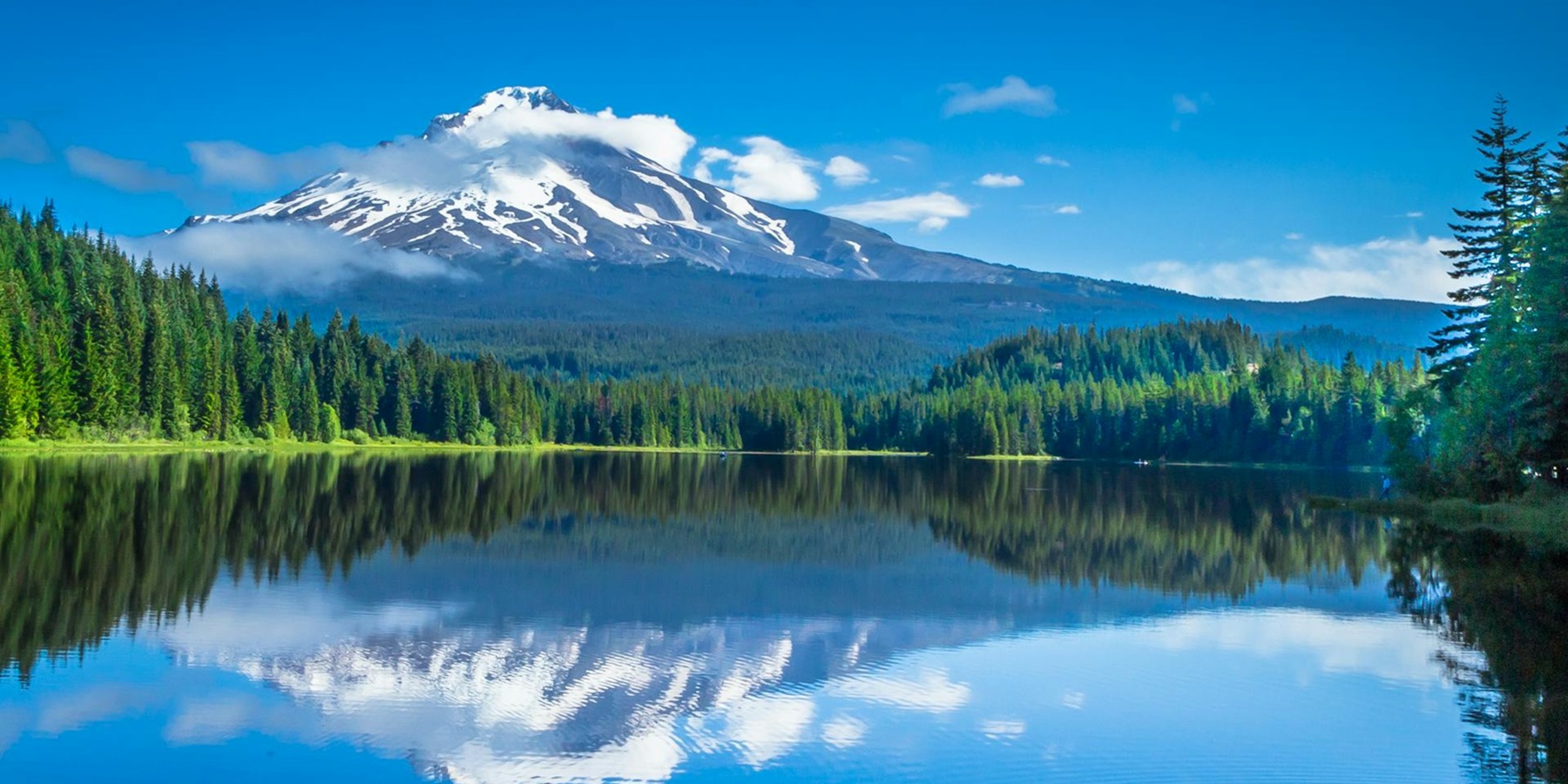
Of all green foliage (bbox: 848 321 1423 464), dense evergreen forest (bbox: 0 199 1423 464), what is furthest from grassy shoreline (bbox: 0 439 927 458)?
green foliage (bbox: 848 321 1423 464)

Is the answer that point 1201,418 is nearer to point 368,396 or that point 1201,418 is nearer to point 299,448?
point 368,396

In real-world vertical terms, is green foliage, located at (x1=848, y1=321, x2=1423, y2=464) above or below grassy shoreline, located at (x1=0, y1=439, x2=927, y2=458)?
above

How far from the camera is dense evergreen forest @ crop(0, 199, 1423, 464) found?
100688mm

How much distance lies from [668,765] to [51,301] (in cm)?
12130

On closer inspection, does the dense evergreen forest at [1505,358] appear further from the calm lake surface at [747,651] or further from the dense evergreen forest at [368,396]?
the dense evergreen forest at [368,396]

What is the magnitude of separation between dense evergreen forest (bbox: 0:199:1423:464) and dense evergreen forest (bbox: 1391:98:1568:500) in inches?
3289

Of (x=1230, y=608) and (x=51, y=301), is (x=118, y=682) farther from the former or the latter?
(x=51, y=301)

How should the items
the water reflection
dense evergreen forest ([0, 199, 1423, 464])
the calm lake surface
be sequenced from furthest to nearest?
dense evergreen forest ([0, 199, 1423, 464]), the water reflection, the calm lake surface

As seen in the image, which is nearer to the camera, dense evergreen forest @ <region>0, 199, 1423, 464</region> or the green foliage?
dense evergreen forest @ <region>0, 199, 1423, 464</region>

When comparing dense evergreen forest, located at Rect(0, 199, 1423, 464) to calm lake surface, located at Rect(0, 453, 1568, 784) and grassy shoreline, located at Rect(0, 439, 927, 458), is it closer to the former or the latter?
grassy shoreline, located at Rect(0, 439, 927, 458)

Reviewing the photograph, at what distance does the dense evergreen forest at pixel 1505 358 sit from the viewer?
43688 mm

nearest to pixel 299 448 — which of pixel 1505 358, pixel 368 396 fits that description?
pixel 368 396

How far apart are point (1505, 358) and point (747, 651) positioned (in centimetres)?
3539

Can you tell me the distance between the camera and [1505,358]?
154 feet
